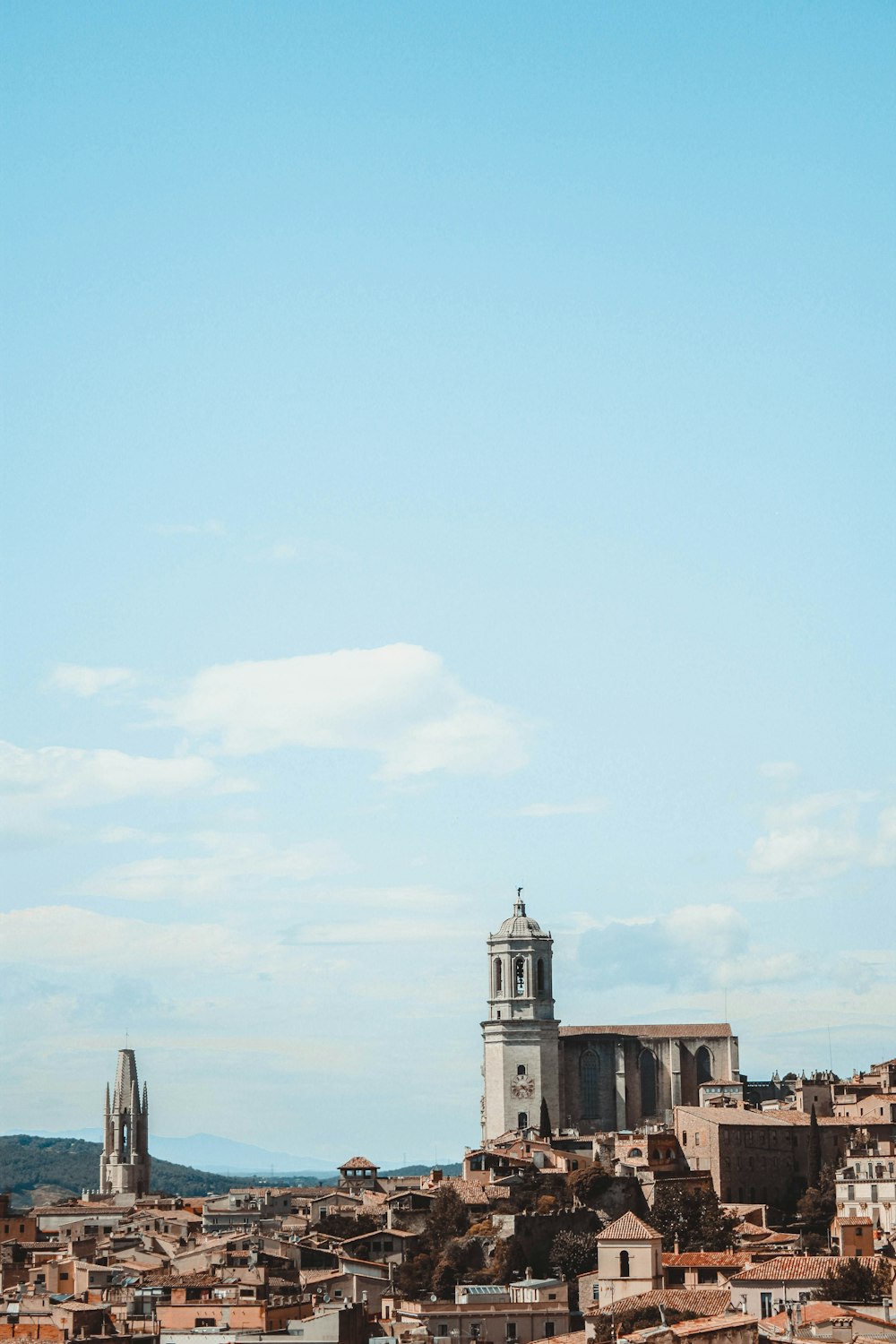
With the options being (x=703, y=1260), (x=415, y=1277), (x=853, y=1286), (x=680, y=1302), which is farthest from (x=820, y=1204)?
(x=853, y=1286)

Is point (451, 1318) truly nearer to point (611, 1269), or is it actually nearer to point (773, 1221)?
point (611, 1269)

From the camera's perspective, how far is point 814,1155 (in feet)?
287

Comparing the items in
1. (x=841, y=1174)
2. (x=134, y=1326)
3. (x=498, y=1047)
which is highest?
(x=498, y=1047)

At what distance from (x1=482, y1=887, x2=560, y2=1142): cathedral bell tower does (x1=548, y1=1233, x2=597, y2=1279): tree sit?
1327 inches

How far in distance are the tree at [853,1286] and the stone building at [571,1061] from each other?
51.5 metres

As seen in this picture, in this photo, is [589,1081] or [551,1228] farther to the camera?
[589,1081]

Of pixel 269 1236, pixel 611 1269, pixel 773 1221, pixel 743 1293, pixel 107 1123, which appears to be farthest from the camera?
pixel 107 1123

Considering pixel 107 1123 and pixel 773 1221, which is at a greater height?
pixel 107 1123

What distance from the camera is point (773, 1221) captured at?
8125 centimetres

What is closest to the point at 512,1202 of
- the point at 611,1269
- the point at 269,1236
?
the point at 269,1236

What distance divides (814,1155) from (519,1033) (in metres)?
26.4

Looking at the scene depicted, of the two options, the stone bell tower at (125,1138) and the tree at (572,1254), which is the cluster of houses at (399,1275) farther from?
the stone bell tower at (125,1138)

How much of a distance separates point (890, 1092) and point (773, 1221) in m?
18.5

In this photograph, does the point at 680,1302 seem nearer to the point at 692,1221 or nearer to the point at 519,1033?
the point at 692,1221
